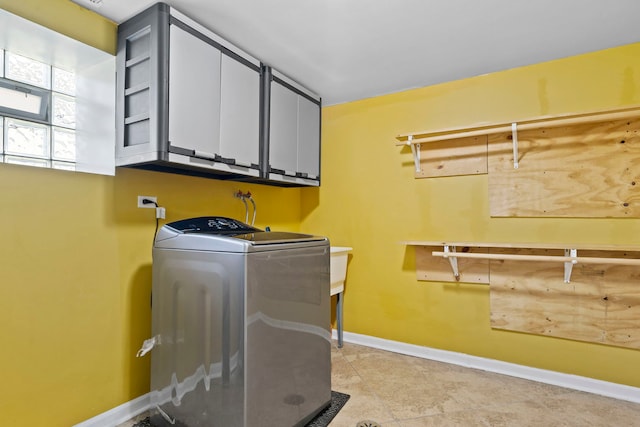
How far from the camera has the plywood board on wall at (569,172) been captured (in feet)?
6.67

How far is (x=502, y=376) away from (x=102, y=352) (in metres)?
2.52

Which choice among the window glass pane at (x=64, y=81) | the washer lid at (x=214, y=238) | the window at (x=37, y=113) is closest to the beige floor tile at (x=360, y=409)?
the washer lid at (x=214, y=238)

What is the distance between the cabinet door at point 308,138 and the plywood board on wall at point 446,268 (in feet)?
3.67

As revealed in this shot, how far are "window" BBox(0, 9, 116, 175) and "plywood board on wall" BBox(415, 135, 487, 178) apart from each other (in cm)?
217

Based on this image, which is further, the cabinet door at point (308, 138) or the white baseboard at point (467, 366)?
the cabinet door at point (308, 138)

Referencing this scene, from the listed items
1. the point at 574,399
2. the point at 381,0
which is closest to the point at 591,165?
the point at 574,399

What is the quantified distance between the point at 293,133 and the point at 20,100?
1.58m

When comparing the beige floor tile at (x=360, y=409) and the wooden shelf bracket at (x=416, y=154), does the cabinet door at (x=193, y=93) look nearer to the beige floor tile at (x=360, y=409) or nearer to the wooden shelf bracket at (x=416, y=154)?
the wooden shelf bracket at (x=416, y=154)

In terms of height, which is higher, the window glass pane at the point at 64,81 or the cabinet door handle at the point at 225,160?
the window glass pane at the point at 64,81

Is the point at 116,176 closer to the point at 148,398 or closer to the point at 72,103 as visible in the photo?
the point at 72,103

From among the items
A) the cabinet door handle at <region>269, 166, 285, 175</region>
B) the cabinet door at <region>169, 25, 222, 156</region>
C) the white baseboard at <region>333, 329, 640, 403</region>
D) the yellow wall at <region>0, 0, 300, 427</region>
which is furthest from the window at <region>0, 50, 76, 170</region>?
the white baseboard at <region>333, 329, 640, 403</region>

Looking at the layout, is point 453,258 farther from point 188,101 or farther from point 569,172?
point 188,101

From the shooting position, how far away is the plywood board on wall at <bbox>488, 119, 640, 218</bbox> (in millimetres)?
2033

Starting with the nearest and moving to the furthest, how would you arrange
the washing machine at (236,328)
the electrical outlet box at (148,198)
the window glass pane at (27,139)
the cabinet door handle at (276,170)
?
the washing machine at (236,328) < the window glass pane at (27,139) < the electrical outlet box at (148,198) < the cabinet door handle at (276,170)
